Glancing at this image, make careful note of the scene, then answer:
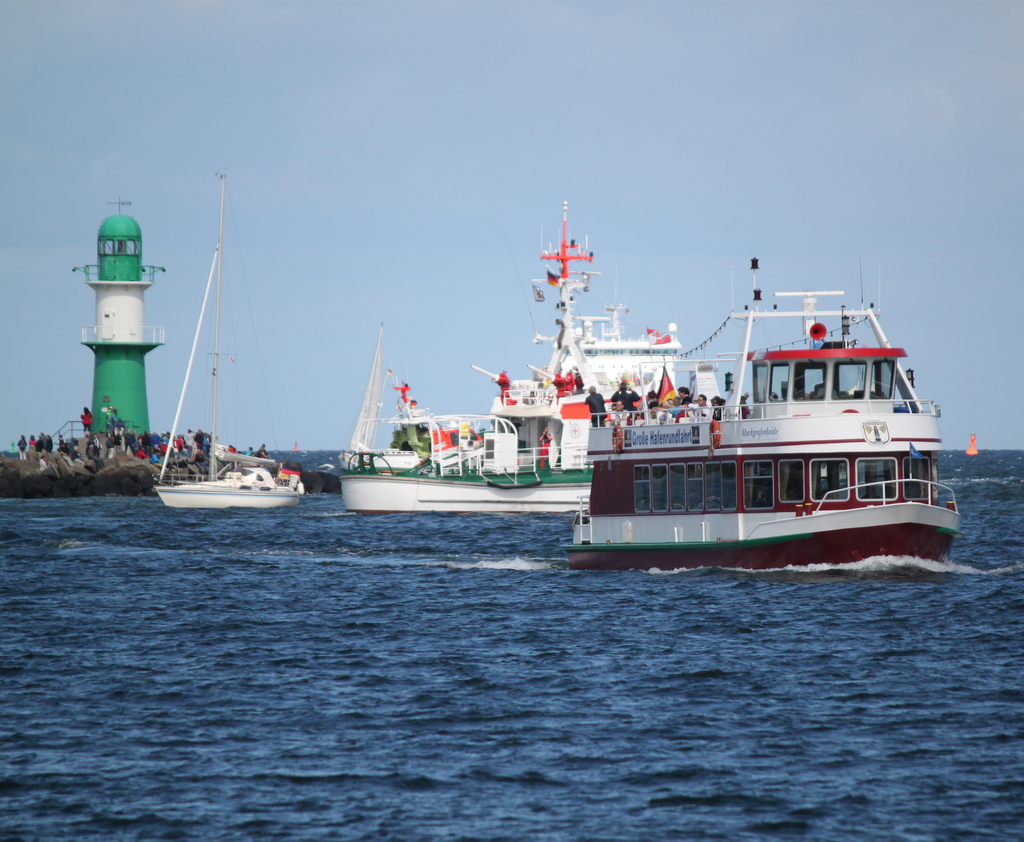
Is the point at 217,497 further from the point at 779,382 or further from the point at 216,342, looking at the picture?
the point at 779,382

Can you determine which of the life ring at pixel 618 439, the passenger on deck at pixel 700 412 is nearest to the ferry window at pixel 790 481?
the passenger on deck at pixel 700 412

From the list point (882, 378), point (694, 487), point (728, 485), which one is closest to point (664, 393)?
point (694, 487)

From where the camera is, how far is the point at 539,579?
28.7m

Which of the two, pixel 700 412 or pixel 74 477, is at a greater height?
pixel 700 412

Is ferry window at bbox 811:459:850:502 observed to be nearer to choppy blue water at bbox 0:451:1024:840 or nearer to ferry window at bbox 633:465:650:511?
choppy blue water at bbox 0:451:1024:840

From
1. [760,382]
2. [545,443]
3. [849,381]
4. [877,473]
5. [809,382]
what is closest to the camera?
[877,473]

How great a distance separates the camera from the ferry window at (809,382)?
24.8 meters

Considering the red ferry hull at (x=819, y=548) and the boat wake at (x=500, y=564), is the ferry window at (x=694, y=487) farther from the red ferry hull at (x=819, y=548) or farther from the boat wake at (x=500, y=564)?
the boat wake at (x=500, y=564)

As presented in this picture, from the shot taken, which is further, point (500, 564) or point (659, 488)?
point (500, 564)

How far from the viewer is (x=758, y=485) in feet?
82.0

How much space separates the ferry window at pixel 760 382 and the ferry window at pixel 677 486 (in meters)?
2.30

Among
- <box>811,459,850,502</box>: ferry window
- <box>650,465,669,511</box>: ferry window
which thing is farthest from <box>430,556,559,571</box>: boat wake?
<box>811,459,850,502</box>: ferry window

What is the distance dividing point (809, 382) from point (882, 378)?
144 cm

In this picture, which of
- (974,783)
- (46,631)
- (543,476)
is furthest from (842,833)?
(543,476)
